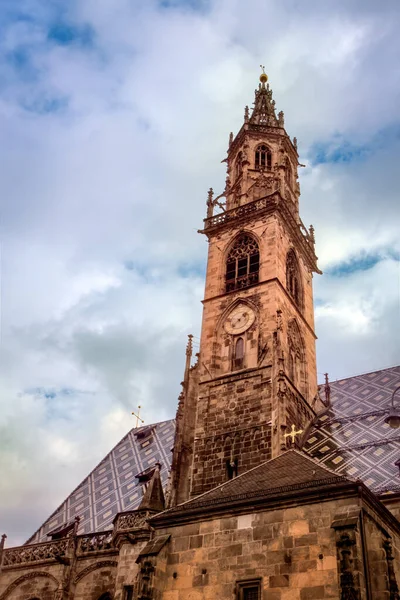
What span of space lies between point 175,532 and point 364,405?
1188cm

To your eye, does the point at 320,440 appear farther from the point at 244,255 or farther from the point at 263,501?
the point at 263,501

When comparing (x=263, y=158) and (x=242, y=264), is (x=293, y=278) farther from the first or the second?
(x=263, y=158)

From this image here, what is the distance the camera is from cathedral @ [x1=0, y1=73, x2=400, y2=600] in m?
11.4

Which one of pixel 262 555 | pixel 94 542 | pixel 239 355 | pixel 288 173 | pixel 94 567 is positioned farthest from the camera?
pixel 288 173

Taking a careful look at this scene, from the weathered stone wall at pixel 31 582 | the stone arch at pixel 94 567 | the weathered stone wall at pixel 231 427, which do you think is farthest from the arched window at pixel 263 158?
the weathered stone wall at pixel 31 582

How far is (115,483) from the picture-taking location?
2555cm

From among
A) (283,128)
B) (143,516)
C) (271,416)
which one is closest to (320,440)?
(271,416)

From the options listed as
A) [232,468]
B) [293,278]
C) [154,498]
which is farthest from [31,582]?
[293,278]

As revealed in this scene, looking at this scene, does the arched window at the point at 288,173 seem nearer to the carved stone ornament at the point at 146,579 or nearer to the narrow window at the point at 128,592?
the narrow window at the point at 128,592

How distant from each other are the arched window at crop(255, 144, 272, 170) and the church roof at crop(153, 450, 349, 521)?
17730mm

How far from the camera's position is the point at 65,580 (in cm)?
1947

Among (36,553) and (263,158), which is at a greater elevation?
(263,158)

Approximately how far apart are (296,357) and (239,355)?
2.54 metres

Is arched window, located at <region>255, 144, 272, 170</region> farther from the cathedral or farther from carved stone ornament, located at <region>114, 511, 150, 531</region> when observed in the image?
carved stone ornament, located at <region>114, 511, 150, 531</region>
